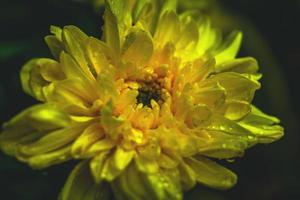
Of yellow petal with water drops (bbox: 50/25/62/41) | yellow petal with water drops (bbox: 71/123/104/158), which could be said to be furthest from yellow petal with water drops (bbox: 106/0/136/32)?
yellow petal with water drops (bbox: 71/123/104/158)

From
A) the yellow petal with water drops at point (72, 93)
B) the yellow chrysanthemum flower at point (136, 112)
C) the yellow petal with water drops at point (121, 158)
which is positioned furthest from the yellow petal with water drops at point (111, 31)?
the yellow petal with water drops at point (121, 158)

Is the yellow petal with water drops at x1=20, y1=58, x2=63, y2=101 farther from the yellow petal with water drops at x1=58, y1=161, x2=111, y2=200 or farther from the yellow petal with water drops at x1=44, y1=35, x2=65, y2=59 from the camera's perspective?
the yellow petal with water drops at x1=58, y1=161, x2=111, y2=200

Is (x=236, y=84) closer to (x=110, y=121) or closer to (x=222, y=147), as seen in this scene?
(x=222, y=147)

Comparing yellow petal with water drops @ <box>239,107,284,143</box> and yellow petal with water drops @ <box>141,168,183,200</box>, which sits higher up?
yellow petal with water drops @ <box>239,107,284,143</box>

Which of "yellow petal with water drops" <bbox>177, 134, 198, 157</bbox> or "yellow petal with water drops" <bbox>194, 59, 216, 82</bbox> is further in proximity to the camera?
"yellow petal with water drops" <bbox>194, 59, 216, 82</bbox>

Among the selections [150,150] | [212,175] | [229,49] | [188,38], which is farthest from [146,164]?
[229,49]

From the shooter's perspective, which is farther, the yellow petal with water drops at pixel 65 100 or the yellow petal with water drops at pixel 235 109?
the yellow petal with water drops at pixel 235 109

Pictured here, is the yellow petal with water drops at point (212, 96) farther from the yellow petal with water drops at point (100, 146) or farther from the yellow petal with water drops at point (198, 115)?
the yellow petal with water drops at point (100, 146)

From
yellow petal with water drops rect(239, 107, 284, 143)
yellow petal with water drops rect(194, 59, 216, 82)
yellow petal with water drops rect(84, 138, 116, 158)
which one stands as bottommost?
yellow petal with water drops rect(84, 138, 116, 158)
